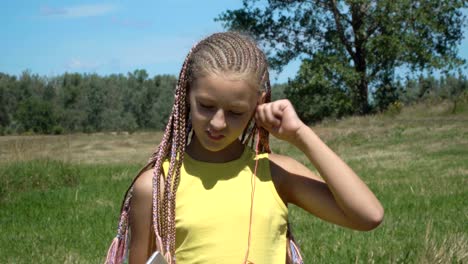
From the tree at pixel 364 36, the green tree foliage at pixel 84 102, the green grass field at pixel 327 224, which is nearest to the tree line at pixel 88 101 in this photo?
the green tree foliage at pixel 84 102

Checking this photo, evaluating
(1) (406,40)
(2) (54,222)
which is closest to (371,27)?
(1) (406,40)

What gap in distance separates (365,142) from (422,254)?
10985mm

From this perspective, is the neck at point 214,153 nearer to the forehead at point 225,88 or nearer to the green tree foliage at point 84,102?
the forehead at point 225,88

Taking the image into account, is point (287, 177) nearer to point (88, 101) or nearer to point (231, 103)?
point (231, 103)

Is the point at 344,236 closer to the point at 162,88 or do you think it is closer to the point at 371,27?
the point at 371,27

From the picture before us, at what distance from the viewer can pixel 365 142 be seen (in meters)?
14.7

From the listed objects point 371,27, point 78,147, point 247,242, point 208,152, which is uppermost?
point 371,27

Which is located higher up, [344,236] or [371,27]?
[371,27]

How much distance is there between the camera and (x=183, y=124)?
7.34 ft

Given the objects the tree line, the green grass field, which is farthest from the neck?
the tree line

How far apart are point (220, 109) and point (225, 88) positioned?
0.19 ft

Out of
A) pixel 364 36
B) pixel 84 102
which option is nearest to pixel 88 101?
pixel 84 102

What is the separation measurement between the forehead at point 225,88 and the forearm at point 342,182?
0.18 m

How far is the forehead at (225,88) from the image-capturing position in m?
2.07
